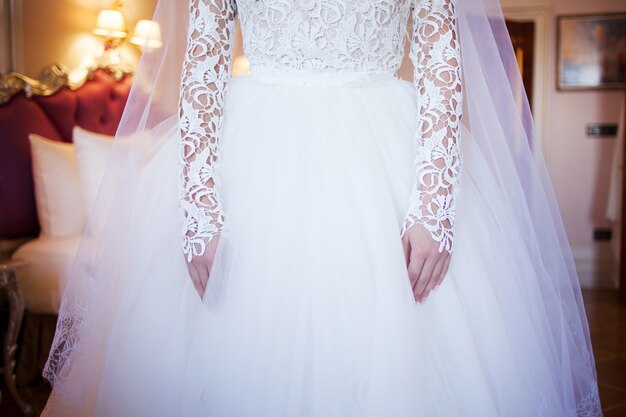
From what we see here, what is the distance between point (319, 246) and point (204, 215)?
0.20 m

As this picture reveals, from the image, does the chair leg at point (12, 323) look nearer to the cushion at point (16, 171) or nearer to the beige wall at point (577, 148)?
the cushion at point (16, 171)

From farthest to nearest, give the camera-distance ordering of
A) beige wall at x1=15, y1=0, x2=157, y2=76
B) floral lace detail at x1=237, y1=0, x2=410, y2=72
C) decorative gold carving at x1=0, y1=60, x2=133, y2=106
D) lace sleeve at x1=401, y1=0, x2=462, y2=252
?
beige wall at x1=15, y1=0, x2=157, y2=76 → decorative gold carving at x1=0, y1=60, x2=133, y2=106 → floral lace detail at x1=237, y1=0, x2=410, y2=72 → lace sleeve at x1=401, y1=0, x2=462, y2=252

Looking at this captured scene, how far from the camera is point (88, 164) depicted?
2.94 meters

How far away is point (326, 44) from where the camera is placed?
3.45ft

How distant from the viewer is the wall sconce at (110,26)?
145 inches

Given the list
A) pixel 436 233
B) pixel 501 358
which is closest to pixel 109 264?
pixel 436 233

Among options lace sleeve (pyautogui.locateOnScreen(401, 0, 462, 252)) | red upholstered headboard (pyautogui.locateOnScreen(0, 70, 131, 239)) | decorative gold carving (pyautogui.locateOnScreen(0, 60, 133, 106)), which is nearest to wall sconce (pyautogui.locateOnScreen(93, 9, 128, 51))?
decorative gold carving (pyautogui.locateOnScreen(0, 60, 133, 106))

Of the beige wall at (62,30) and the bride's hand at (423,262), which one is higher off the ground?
the beige wall at (62,30)

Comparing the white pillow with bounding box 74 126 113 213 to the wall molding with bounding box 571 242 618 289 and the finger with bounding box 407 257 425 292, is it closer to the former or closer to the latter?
the finger with bounding box 407 257 425 292

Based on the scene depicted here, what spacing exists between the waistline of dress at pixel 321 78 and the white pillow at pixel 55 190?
208 cm

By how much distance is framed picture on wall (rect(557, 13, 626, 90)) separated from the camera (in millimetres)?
5129

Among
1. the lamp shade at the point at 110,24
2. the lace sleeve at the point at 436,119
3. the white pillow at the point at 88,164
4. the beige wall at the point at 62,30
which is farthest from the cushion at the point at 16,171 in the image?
the lace sleeve at the point at 436,119

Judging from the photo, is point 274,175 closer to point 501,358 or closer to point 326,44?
point 326,44

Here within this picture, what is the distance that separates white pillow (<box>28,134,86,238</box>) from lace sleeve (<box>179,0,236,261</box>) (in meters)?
2.04
